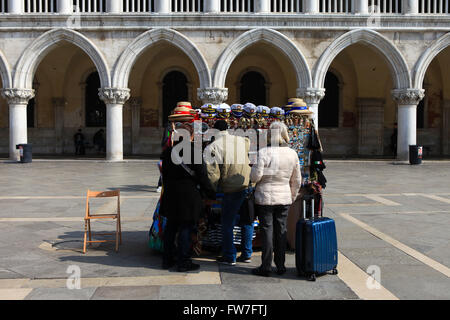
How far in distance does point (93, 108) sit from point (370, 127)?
14.5 meters

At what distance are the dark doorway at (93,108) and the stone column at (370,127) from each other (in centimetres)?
1344

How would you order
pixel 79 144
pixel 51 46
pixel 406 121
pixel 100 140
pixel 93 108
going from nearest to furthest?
pixel 51 46 < pixel 406 121 < pixel 79 144 < pixel 100 140 < pixel 93 108

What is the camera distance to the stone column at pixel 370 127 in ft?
79.6

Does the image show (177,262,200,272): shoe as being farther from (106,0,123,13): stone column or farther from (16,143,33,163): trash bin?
(106,0,123,13): stone column

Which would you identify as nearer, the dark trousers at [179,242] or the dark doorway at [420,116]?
the dark trousers at [179,242]

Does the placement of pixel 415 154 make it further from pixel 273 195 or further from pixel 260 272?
pixel 260 272

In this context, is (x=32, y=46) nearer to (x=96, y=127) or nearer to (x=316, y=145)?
(x=96, y=127)

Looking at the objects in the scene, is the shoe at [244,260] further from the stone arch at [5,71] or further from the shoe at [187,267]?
the stone arch at [5,71]

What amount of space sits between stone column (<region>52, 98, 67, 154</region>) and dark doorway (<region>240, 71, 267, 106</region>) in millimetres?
9431

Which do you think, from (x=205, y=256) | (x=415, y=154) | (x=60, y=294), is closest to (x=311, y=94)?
(x=415, y=154)

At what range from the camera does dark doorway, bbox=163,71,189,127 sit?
24.7 m

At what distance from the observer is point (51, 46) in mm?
19641

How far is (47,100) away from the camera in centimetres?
2486

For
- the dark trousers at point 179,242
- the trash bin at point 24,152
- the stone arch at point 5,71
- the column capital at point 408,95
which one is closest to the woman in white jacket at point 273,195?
the dark trousers at point 179,242
